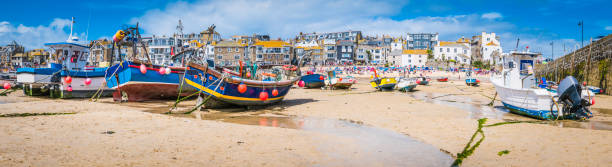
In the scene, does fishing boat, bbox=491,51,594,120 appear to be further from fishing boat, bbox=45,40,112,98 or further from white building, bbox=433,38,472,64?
white building, bbox=433,38,472,64

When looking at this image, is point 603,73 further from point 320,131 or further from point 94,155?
point 94,155

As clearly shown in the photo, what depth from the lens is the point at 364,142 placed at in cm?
800

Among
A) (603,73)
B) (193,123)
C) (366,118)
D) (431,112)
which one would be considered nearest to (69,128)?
(193,123)

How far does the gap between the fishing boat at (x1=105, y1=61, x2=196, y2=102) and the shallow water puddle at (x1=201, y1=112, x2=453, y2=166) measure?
5.82 m

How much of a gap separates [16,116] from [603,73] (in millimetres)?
31661

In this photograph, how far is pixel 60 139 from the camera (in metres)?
7.00

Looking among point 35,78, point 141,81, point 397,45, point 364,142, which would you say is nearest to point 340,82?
point 141,81

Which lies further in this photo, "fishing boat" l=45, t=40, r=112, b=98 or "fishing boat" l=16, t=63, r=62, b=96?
"fishing boat" l=16, t=63, r=62, b=96

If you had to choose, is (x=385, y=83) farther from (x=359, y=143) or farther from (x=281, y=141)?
(x=281, y=141)

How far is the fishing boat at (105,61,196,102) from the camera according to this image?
15.9 metres

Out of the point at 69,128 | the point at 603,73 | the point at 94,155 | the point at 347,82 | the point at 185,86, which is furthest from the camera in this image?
the point at 347,82

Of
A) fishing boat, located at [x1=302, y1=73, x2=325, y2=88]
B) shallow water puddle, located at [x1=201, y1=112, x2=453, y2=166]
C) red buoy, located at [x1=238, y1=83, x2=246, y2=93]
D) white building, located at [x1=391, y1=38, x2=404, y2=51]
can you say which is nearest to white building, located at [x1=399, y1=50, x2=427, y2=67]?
white building, located at [x1=391, y1=38, x2=404, y2=51]

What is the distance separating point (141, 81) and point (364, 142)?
12.8 meters

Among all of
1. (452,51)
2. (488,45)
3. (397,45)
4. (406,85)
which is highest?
(397,45)
